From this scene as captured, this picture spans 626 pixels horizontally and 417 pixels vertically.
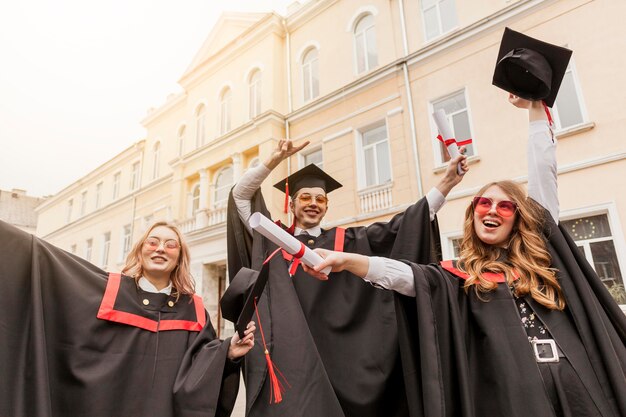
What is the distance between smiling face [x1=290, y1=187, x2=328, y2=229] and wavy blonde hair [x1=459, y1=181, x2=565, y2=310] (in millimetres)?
1303

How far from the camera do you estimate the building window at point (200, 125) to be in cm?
1719

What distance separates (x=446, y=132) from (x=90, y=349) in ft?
8.85

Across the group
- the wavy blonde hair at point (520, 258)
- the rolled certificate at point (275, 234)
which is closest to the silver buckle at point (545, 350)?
the wavy blonde hair at point (520, 258)

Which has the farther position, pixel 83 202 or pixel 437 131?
pixel 83 202

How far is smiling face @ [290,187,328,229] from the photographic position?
10.7 feet

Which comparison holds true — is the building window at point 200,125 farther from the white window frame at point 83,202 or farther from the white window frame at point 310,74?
the white window frame at point 83,202

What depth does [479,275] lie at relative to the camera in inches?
78.8

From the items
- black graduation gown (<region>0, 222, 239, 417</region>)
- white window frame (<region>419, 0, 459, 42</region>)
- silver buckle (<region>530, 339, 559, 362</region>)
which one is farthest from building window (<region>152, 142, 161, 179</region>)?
silver buckle (<region>530, 339, 559, 362</region>)

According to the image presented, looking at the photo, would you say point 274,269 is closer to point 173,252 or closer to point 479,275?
point 173,252

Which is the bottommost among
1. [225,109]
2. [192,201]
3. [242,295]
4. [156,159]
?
[242,295]

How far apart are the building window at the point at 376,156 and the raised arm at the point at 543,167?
8.59 metres

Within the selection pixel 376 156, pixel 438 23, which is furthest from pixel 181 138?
pixel 438 23

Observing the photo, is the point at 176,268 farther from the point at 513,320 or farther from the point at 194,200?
the point at 194,200

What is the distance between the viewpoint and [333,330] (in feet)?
8.97
